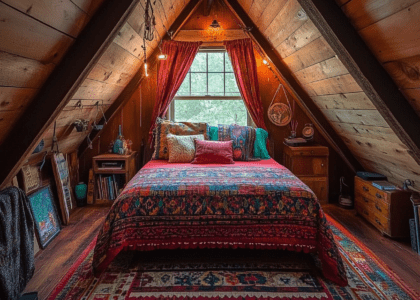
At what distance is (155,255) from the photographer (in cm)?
250

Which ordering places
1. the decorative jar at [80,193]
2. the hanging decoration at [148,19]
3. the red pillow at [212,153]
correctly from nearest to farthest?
the hanging decoration at [148,19] → the red pillow at [212,153] → the decorative jar at [80,193]

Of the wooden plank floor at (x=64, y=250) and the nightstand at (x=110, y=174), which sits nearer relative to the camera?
the wooden plank floor at (x=64, y=250)

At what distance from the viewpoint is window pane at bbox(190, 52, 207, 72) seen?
418 centimetres

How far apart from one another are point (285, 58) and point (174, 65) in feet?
4.76

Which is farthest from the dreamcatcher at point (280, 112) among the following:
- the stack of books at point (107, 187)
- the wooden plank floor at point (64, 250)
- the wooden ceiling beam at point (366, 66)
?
the wooden plank floor at point (64, 250)

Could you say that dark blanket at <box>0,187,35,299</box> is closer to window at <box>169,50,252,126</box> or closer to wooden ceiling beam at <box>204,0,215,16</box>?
window at <box>169,50,252,126</box>

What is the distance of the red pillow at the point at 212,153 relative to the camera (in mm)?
3316

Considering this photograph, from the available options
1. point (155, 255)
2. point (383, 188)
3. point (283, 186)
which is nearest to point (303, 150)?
point (383, 188)

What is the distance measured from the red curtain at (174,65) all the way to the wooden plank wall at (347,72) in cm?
88

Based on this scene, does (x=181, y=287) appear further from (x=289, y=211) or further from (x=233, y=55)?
(x=233, y=55)

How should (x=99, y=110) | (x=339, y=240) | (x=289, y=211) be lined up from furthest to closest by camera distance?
(x=99, y=110) < (x=339, y=240) < (x=289, y=211)

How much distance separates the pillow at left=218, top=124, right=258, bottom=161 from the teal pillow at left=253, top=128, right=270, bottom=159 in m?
0.05

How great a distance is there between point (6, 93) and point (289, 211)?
79.0 inches

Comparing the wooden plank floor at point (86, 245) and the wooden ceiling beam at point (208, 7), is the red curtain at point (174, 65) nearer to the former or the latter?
the wooden ceiling beam at point (208, 7)
